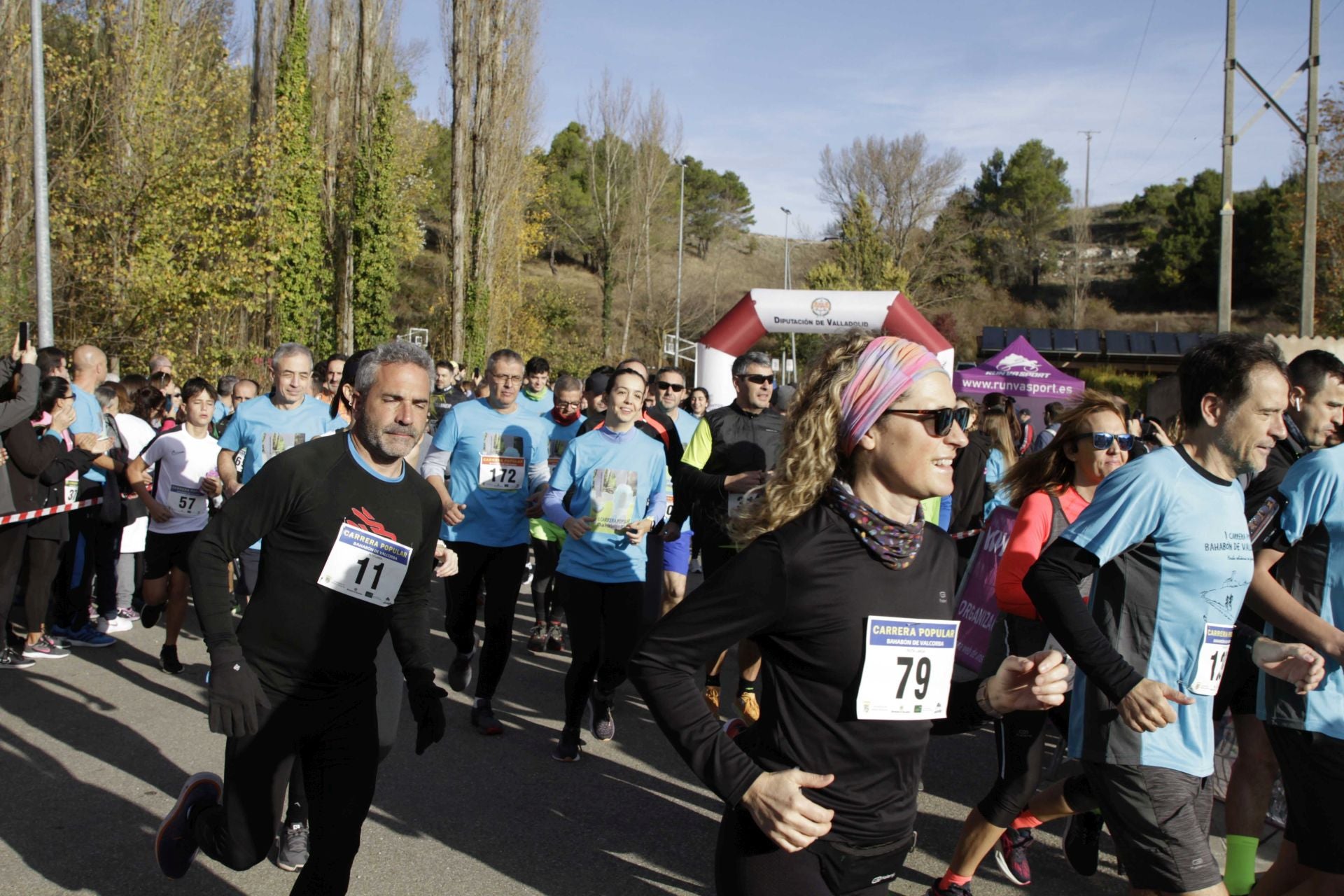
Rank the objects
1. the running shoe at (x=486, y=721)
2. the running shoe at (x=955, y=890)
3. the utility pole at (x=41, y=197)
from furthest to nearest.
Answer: the utility pole at (x=41, y=197)
the running shoe at (x=486, y=721)
the running shoe at (x=955, y=890)

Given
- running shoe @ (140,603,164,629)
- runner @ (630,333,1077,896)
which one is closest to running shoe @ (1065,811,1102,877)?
runner @ (630,333,1077,896)

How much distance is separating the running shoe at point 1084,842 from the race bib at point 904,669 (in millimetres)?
2455

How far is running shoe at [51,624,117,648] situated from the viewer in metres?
7.88

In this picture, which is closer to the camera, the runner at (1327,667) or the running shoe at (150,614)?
the runner at (1327,667)

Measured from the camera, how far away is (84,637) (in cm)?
796

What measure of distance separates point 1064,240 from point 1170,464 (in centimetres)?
6603

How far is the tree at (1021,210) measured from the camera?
60.5 meters

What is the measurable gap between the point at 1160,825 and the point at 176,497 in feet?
21.0

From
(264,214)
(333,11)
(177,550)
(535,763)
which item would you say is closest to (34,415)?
(177,550)

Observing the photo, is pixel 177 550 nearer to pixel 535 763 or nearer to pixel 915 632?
pixel 535 763

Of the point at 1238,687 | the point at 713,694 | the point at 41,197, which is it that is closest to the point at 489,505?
the point at 713,694

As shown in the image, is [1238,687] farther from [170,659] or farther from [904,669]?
[170,659]

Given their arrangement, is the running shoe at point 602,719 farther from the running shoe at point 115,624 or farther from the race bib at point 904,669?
the running shoe at point 115,624

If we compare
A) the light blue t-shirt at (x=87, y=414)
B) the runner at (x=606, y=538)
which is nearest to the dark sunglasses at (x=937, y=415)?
the runner at (x=606, y=538)
